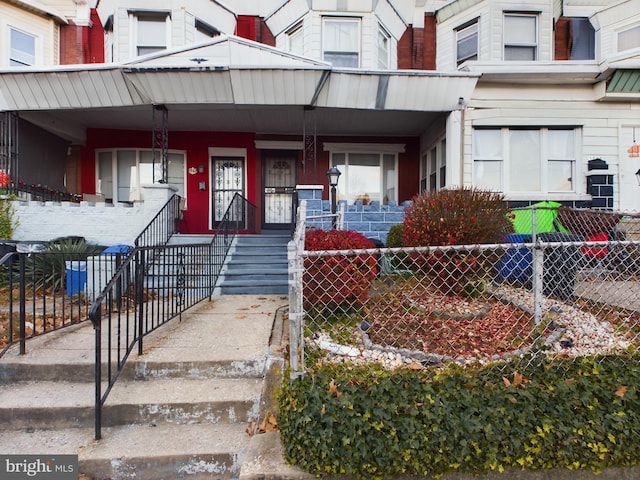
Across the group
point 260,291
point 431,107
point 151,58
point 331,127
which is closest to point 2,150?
point 151,58

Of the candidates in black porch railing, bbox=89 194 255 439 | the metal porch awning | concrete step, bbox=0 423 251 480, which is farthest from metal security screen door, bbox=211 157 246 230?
concrete step, bbox=0 423 251 480

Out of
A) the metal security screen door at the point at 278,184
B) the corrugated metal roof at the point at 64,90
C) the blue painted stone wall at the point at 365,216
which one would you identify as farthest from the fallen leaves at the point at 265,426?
the metal security screen door at the point at 278,184

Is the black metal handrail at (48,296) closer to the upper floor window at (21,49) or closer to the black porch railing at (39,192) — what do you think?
the black porch railing at (39,192)

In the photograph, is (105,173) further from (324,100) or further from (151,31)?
(324,100)

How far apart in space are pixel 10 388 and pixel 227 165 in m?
8.27

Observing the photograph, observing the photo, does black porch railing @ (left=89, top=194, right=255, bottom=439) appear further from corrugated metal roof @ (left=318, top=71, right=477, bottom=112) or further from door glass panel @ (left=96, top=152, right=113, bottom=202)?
door glass panel @ (left=96, top=152, right=113, bottom=202)

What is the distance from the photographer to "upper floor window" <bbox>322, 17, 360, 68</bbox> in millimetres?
9383

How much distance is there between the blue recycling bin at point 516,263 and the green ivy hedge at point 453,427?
2.52 m

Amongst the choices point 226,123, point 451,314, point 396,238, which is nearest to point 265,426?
point 451,314

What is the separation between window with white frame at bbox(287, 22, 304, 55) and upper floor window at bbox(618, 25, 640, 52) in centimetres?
808

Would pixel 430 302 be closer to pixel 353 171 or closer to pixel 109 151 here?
pixel 353 171

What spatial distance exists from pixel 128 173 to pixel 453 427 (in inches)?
424

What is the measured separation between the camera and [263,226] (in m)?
10.6

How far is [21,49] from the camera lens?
31.2ft
